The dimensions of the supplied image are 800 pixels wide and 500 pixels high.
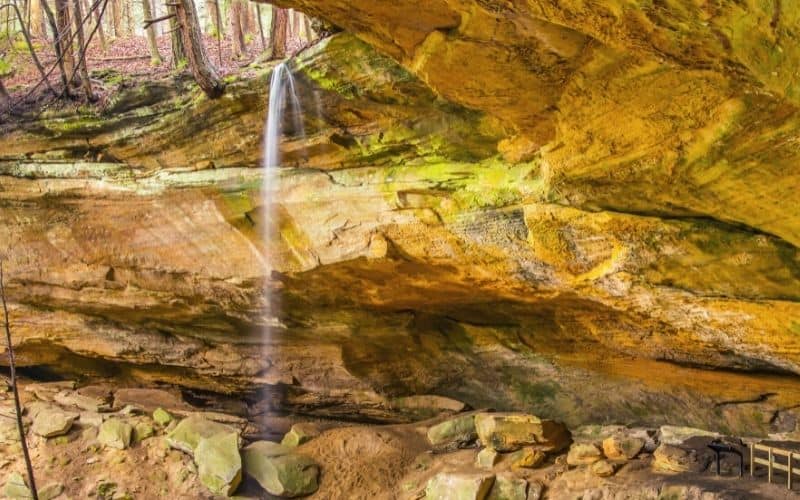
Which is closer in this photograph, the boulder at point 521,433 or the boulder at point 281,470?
the boulder at point 521,433

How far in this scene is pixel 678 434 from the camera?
32.3ft

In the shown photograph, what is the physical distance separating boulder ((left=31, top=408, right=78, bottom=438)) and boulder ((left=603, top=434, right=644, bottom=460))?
8890 mm

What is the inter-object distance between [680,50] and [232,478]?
8.87m

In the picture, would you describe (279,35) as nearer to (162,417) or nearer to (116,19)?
(162,417)

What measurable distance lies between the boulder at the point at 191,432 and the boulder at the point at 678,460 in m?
6.81

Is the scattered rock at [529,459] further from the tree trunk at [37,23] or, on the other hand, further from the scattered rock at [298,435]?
the tree trunk at [37,23]

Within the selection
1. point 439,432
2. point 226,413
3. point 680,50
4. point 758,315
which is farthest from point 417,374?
point 680,50

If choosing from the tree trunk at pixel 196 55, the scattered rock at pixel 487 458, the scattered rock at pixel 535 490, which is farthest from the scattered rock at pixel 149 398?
the scattered rock at pixel 535 490

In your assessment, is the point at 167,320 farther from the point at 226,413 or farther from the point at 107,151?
the point at 107,151

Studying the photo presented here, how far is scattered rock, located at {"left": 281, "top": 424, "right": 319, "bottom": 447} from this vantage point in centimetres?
1119

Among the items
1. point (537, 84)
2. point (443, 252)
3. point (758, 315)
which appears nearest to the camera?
point (537, 84)

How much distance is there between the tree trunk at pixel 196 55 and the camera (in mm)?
9031

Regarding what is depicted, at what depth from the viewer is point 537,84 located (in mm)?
6082

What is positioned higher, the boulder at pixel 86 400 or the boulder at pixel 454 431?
the boulder at pixel 86 400
